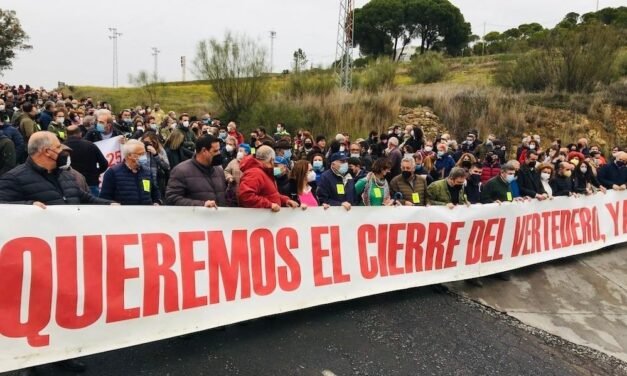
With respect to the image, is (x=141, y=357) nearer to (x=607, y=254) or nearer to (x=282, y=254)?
(x=282, y=254)

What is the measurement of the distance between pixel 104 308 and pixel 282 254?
67.3 inches

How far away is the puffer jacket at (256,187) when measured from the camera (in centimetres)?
471

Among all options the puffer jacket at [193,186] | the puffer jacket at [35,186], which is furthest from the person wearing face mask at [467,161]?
the puffer jacket at [35,186]

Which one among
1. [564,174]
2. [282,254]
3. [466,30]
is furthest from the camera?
[466,30]

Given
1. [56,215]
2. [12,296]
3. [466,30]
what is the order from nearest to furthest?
[12,296]
[56,215]
[466,30]

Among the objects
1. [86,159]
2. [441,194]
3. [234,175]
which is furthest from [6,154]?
[441,194]

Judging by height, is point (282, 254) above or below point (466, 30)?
below

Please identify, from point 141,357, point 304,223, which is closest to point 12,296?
point 141,357

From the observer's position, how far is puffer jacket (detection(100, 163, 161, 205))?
500 centimetres

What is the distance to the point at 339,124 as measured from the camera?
20.9m

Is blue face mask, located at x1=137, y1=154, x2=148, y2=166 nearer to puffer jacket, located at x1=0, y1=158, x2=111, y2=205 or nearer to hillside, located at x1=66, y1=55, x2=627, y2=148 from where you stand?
puffer jacket, located at x1=0, y1=158, x2=111, y2=205

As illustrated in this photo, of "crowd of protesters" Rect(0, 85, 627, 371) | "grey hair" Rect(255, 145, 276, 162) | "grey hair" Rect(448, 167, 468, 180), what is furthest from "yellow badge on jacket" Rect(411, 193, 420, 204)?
"grey hair" Rect(255, 145, 276, 162)

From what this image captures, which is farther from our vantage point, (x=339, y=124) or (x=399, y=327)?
(x=339, y=124)

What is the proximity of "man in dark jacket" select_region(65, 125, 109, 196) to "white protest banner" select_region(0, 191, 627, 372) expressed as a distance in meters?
2.56
